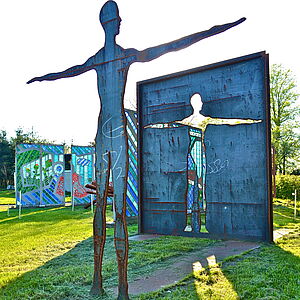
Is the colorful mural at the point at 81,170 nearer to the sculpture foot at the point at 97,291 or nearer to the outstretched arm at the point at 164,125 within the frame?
the outstretched arm at the point at 164,125

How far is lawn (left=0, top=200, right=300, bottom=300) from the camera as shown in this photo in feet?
14.1

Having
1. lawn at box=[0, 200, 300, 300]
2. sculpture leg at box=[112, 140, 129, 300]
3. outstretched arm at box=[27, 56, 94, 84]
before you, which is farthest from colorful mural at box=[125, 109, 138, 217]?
sculpture leg at box=[112, 140, 129, 300]

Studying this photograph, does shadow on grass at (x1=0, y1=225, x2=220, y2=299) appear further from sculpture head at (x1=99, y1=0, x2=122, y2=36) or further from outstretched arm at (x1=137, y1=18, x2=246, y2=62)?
sculpture head at (x1=99, y1=0, x2=122, y2=36)

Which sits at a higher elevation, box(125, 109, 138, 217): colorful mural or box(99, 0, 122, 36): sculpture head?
box(99, 0, 122, 36): sculpture head

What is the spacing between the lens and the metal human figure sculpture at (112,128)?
3961 mm

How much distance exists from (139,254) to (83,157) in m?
13.7

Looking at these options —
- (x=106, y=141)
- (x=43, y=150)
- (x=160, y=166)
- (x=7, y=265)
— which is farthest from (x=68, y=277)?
(x=43, y=150)

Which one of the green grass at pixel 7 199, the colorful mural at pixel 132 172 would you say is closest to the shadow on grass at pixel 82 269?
the colorful mural at pixel 132 172

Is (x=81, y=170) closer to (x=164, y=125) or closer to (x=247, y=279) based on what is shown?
(x=164, y=125)

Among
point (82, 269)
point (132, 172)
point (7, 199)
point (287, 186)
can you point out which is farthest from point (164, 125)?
point (7, 199)

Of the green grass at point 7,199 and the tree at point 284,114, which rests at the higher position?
the tree at point 284,114

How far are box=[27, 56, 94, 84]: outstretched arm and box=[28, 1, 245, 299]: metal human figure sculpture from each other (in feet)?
0.10

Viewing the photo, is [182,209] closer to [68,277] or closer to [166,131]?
[166,131]

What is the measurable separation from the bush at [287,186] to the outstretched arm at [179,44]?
15.9 m
